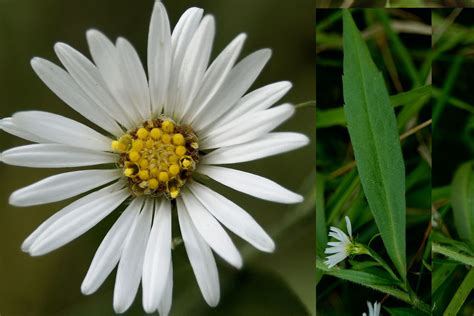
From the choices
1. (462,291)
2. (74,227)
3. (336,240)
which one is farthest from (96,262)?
(462,291)

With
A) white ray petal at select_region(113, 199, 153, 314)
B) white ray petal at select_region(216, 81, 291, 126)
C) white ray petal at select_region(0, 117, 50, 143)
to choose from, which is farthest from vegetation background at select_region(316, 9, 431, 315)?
white ray petal at select_region(0, 117, 50, 143)

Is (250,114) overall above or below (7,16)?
below

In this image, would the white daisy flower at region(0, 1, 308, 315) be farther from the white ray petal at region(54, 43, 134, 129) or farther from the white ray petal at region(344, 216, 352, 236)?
the white ray petal at region(344, 216, 352, 236)

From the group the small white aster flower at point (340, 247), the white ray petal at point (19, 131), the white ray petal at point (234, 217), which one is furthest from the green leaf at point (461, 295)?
the white ray petal at point (19, 131)

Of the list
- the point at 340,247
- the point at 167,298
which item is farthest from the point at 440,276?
the point at 167,298

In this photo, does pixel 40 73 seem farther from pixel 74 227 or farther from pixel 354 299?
pixel 354 299

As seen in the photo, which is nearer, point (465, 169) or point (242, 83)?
point (242, 83)

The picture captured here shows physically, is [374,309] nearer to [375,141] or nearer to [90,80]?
[375,141]

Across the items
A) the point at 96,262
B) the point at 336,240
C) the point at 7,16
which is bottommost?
the point at 336,240
